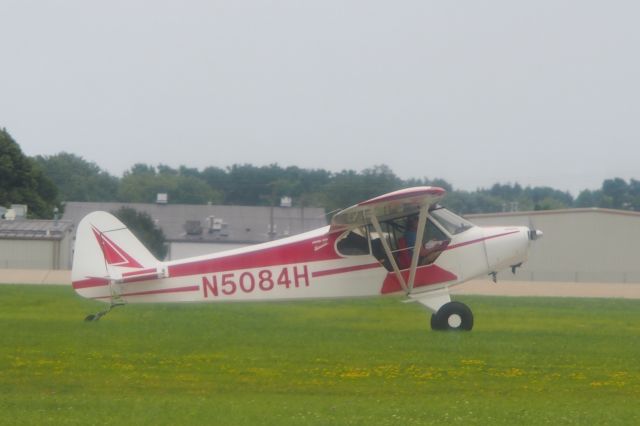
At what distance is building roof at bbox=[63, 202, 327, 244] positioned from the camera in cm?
5431

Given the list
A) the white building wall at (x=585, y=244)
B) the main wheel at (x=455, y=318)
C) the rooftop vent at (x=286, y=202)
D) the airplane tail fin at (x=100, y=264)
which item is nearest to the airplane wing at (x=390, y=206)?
the main wheel at (x=455, y=318)

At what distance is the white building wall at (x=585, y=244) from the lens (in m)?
54.2

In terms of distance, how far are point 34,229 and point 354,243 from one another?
149 feet

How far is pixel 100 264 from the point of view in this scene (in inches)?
699

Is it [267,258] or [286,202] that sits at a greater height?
[286,202]

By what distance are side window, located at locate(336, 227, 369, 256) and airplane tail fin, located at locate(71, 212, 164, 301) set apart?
304 centimetres

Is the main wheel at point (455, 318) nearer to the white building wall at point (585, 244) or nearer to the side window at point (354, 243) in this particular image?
the side window at point (354, 243)

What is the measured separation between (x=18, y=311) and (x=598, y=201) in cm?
7474

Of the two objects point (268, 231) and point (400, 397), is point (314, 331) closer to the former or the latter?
point (400, 397)

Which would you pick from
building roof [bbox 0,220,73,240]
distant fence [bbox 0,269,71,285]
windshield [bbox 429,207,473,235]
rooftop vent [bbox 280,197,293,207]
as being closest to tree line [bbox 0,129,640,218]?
rooftop vent [bbox 280,197,293,207]

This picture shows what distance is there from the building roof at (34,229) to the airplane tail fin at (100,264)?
41560 mm

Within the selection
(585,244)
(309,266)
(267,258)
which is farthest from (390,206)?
(585,244)

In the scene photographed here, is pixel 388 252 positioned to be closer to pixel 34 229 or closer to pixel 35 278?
pixel 35 278

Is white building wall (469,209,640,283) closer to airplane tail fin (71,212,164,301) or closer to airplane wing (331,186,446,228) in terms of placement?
airplane wing (331,186,446,228)
